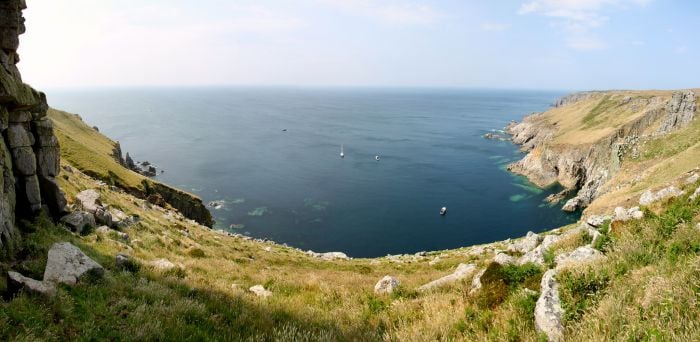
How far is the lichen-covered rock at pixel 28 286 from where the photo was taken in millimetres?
9047

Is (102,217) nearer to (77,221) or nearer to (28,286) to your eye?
(77,221)

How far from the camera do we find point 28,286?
29.7 ft

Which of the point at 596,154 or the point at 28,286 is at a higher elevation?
the point at 28,286

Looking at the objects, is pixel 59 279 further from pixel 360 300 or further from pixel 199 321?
pixel 360 300

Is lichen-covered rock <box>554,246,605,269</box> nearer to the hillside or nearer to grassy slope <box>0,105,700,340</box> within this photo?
grassy slope <box>0,105,700,340</box>

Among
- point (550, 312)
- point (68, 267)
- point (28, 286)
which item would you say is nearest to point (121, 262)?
point (68, 267)

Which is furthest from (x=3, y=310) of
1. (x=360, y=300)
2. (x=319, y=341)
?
(x=360, y=300)

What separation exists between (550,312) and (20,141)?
2210cm

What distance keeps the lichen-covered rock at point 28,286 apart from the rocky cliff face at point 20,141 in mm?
6519

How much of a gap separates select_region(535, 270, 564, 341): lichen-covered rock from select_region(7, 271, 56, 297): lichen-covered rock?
1128 cm

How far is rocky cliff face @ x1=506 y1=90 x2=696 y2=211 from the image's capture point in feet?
277

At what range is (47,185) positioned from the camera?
63.3 feet

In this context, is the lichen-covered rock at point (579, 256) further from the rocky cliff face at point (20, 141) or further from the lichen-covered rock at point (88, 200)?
the lichen-covered rock at point (88, 200)

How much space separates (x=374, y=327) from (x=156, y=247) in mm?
19241
